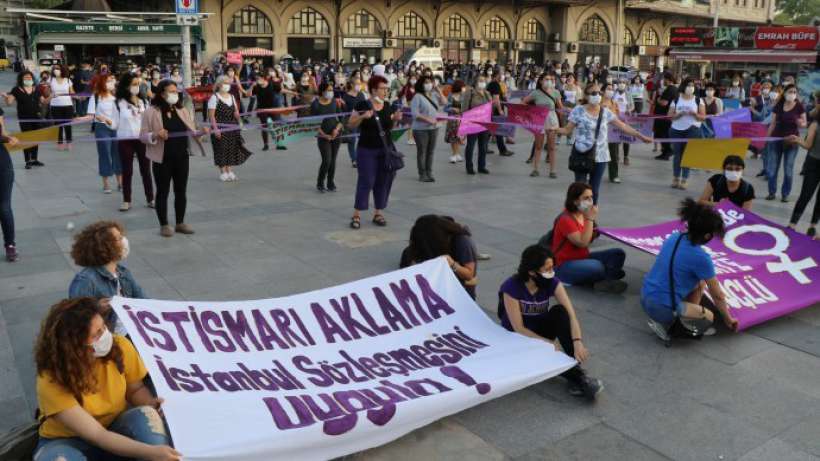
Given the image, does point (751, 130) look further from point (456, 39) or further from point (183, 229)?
point (456, 39)

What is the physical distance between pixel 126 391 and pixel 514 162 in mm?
11705

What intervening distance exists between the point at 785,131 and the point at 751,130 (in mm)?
741

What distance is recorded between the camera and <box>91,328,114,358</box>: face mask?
341 centimetres

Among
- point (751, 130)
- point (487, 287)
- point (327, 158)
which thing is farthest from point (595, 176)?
point (327, 158)

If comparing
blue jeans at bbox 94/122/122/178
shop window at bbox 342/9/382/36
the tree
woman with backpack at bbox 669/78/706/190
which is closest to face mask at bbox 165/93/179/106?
blue jeans at bbox 94/122/122/178

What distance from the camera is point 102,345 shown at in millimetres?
3445

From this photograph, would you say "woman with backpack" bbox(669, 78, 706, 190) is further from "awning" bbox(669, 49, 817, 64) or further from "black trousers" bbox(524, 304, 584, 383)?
"awning" bbox(669, 49, 817, 64)

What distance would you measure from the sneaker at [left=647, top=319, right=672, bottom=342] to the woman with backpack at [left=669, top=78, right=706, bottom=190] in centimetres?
708

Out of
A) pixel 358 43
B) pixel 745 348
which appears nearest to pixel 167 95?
pixel 745 348

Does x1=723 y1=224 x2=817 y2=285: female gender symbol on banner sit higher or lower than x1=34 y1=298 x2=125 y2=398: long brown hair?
lower

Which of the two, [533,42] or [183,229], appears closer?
[183,229]

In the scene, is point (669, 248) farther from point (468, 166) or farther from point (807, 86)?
point (807, 86)

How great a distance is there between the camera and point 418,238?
5.66 m

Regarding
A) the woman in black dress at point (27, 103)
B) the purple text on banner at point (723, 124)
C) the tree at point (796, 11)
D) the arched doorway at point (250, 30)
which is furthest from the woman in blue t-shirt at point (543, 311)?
the tree at point (796, 11)
